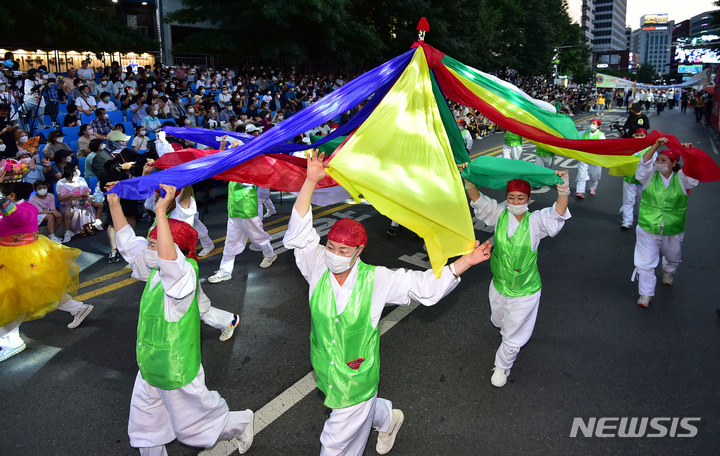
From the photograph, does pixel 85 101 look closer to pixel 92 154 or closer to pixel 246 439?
pixel 92 154

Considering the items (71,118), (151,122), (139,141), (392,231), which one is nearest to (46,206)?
(139,141)

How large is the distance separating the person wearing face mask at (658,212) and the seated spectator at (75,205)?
8.75 meters

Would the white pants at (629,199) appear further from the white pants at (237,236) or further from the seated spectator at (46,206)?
the seated spectator at (46,206)

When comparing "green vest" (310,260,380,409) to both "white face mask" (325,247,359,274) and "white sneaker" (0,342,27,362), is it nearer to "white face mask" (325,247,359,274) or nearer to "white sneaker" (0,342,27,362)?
"white face mask" (325,247,359,274)

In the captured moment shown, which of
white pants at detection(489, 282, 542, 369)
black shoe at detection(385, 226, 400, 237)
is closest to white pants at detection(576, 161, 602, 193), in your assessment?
black shoe at detection(385, 226, 400, 237)

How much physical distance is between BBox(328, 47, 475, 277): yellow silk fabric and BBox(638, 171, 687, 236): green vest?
371 centimetres

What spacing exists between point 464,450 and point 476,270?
3.75 meters

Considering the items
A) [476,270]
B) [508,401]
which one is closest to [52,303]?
[508,401]

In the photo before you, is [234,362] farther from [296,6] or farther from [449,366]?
[296,6]

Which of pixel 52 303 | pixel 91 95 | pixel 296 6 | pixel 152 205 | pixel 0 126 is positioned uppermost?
pixel 296 6

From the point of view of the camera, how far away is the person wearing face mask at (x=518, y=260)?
13.3ft

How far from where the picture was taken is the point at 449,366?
461cm

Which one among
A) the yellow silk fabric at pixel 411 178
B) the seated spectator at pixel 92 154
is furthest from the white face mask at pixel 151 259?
the seated spectator at pixel 92 154

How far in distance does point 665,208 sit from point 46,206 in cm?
937
